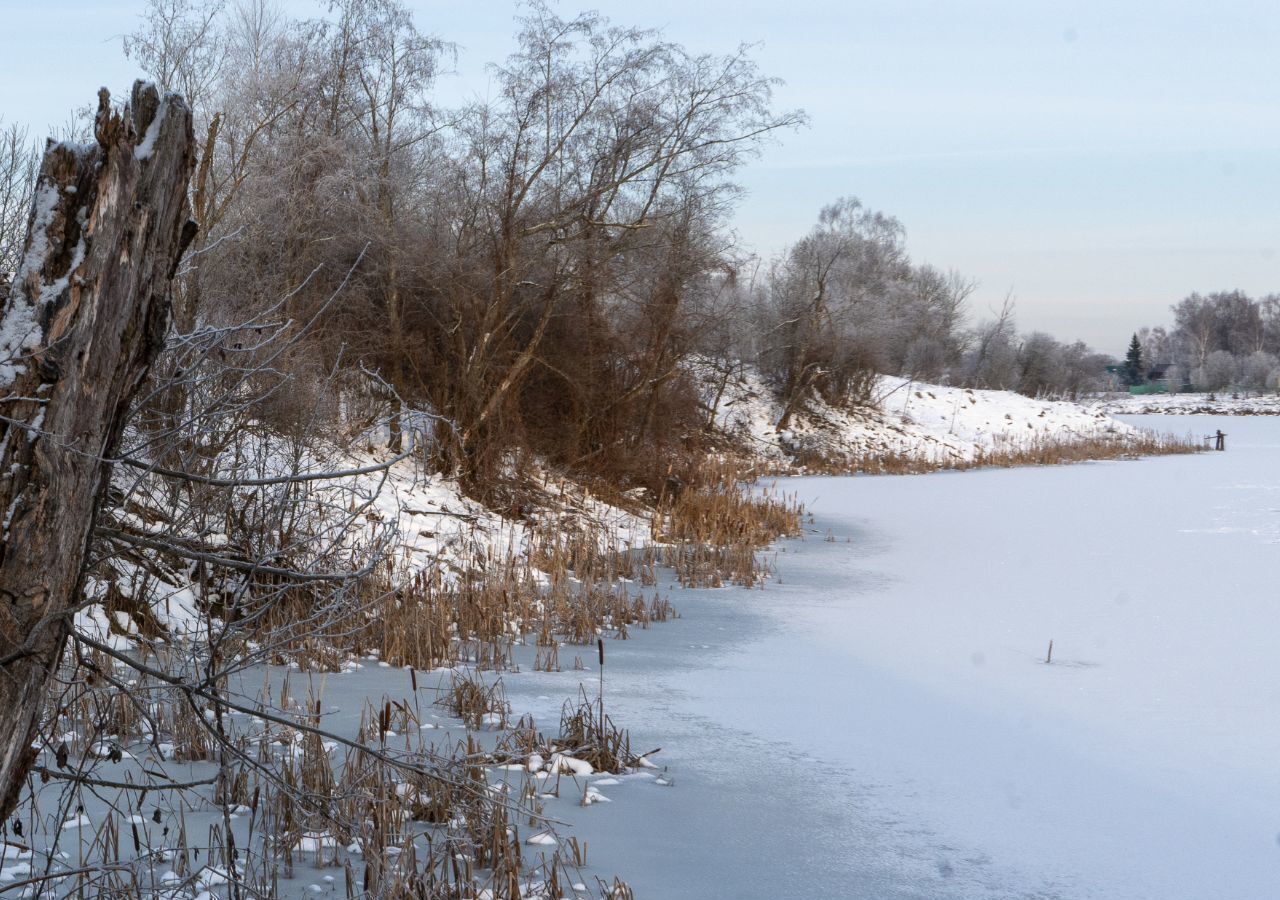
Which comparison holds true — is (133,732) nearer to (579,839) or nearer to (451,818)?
(451,818)

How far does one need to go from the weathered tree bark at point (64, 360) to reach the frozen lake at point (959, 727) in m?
2.62

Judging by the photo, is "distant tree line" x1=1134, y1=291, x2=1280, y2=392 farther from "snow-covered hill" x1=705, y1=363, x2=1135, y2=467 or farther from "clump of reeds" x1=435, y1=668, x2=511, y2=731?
"clump of reeds" x1=435, y1=668, x2=511, y2=731

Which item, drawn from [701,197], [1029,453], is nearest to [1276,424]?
[1029,453]

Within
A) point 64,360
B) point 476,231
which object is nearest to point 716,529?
point 476,231

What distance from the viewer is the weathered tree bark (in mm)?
2734

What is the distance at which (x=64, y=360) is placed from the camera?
9.18 ft

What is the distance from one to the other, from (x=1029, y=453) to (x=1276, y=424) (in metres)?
29.0

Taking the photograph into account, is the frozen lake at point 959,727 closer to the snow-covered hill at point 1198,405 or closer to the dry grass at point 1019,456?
the dry grass at point 1019,456

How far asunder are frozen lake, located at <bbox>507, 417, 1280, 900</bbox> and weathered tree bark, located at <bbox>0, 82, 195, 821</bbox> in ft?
8.61

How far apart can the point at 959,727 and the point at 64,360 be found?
579 centimetres

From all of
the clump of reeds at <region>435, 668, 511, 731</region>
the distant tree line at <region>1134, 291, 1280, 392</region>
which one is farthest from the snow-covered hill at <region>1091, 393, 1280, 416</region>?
the clump of reeds at <region>435, 668, 511, 731</region>

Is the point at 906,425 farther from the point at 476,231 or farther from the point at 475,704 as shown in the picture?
the point at 475,704

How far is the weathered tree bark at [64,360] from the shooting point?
8.97ft

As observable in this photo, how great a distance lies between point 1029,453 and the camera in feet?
93.2
